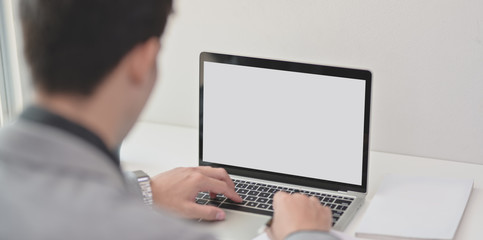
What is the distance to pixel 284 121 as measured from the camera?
55.7 inches

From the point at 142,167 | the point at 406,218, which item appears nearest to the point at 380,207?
the point at 406,218

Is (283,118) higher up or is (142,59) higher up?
(142,59)

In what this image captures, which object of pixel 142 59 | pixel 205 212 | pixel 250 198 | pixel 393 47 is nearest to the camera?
pixel 142 59

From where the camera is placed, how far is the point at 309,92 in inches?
54.4

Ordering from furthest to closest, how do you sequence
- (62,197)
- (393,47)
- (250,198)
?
(393,47) < (250,198) < (62,197)


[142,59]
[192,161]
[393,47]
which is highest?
[142,59]

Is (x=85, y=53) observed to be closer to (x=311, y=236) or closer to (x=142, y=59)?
(x=142, y=59)

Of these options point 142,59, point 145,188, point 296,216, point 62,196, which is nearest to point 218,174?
point 145,188

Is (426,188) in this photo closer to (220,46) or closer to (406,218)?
(406,218)

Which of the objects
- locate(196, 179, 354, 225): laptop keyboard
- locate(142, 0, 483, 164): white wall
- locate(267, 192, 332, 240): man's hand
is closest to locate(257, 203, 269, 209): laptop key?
locate(196, 179, 354, 225): laptop keyboard

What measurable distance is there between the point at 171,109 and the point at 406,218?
29.2 inches

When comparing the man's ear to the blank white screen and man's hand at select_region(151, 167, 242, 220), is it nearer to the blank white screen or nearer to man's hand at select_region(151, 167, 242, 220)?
man's hand at select_region(151, 167, 242, 220)

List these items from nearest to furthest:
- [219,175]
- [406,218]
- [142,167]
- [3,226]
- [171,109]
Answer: [3,226], [406,218], [219,175], [142,167], [171,109]

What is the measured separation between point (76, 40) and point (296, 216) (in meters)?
0.49
